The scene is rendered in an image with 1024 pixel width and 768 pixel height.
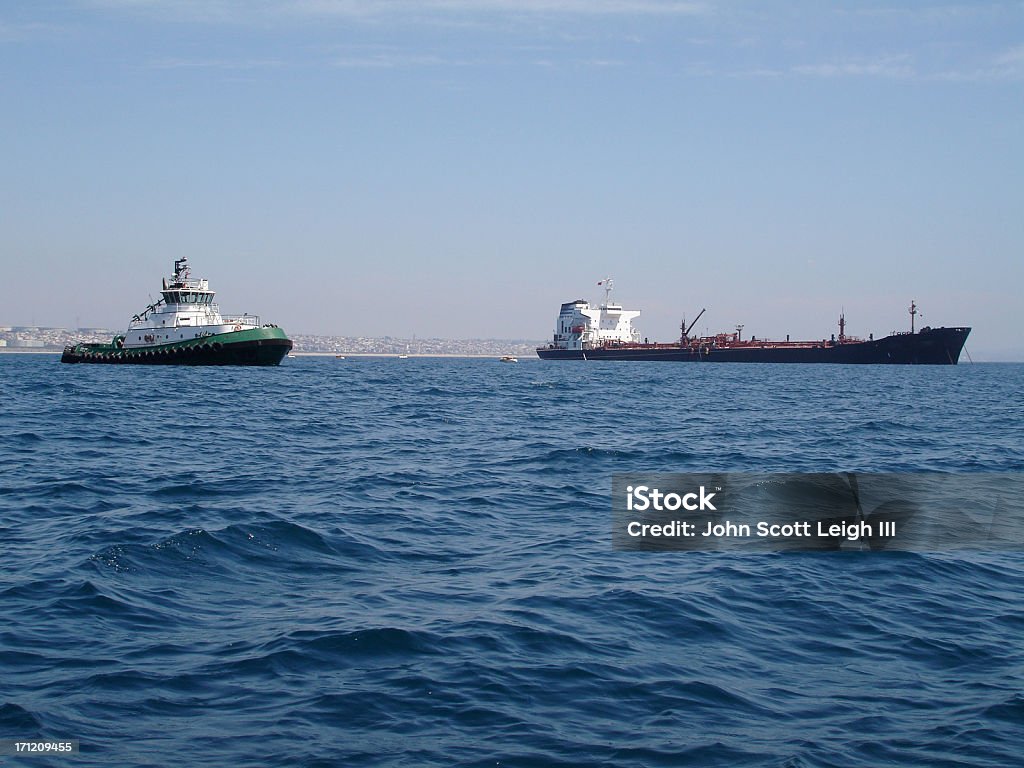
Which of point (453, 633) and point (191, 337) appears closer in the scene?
point (453, 633)

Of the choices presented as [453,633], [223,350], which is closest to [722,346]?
[223,350]

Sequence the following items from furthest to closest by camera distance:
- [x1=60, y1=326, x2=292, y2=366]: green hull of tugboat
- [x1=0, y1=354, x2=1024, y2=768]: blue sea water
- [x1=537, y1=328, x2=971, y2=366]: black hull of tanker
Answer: [x1=537, y1=328, x2=971, y2=366]: black hull of tanker → [x1=60, y1=326, x2=292, y2=366]: green hull of tugboat → [x1=0, y1=354, x2=1024, y2=768]: blue sea water

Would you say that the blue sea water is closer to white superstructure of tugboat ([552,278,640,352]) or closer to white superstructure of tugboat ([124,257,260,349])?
white superstructure of tugboat ([124,257,260,349])

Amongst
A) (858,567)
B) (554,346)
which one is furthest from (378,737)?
(554,346)

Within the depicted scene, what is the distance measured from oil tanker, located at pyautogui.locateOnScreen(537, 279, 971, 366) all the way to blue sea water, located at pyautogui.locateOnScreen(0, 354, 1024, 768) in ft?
325

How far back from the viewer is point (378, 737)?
5.35 meters

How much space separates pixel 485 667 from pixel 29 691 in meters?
3.17

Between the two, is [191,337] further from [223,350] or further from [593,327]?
[593,327]

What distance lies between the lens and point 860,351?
108 m

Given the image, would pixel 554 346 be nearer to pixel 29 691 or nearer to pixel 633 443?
pixel 633 443

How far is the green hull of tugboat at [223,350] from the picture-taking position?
2840 inches

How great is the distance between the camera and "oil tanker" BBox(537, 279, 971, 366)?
10619cm

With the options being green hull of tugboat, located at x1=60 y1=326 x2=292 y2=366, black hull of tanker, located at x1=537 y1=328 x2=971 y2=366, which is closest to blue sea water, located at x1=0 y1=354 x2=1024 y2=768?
green hull of tugboat, located at x1=60 y1=326 x2=292 y2=366

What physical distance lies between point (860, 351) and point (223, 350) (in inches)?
3031
